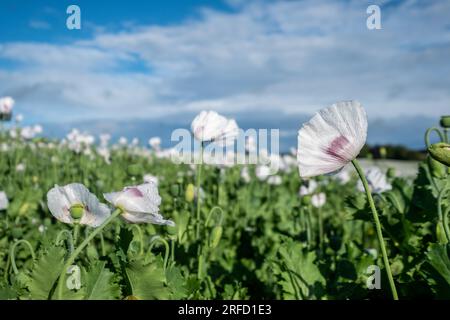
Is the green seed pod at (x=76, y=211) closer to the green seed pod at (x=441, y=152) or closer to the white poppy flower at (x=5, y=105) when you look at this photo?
the green seed pod at (x=441, y=152)

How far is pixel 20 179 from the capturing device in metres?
4.68

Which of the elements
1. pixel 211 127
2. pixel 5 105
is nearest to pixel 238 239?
pixel 211 127

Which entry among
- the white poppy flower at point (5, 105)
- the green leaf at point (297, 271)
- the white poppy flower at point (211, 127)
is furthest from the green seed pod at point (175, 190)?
the white poppy flower at point (5, 105)

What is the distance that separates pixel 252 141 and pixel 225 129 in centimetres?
306

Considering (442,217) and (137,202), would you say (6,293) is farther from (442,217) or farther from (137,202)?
(442,217)

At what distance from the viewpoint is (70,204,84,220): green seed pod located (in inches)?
48.9

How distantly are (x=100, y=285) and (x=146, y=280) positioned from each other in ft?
0.42

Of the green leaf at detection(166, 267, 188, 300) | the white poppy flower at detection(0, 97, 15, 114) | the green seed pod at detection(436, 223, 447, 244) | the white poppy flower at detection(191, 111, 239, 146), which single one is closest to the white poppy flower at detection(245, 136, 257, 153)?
the white poppy flower at detection(0, 97, 15, 114)

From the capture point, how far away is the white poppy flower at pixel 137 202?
43.0 inches

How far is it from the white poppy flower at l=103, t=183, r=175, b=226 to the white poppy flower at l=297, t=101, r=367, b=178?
0.33 m

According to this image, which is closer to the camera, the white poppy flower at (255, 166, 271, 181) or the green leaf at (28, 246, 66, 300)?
the green leaf at (28, 246, 66, 300)

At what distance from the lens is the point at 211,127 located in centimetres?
210

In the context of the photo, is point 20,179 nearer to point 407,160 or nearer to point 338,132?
point 338,132

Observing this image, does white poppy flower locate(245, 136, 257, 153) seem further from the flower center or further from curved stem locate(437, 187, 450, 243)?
the flower center
